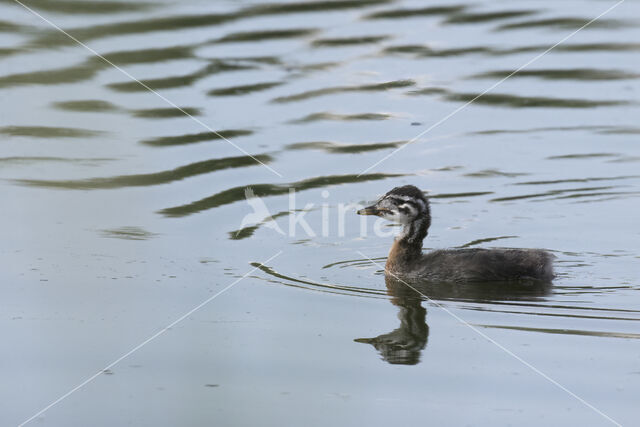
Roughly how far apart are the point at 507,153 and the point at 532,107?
1.60m

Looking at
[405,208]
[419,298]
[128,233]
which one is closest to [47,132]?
[128,233]

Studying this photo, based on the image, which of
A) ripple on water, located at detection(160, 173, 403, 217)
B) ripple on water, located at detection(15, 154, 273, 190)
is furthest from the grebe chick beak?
ripple on water, located at detection(15, 154, 273, 190)

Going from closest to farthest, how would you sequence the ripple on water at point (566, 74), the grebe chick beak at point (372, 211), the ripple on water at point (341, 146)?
the grebe chick beak at point (372, 211)
the ripple on water at point (341, 146)
the ripple on water at point (566, 74)

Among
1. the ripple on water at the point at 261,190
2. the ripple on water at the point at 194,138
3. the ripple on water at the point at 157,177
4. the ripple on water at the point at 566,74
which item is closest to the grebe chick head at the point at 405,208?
the ripple on water at the point at 261,190

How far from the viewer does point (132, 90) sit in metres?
13.7

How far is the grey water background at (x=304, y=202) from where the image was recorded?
6395mm

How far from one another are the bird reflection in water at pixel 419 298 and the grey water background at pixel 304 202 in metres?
0.05

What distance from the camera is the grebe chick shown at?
8.89m

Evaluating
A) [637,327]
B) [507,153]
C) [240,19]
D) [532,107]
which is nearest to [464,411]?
[637,327]

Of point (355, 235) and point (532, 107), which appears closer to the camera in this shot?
point (355, 235)

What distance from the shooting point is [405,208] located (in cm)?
948

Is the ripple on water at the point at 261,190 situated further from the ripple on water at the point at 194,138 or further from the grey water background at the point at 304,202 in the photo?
the ripple on water at the point at 194,138

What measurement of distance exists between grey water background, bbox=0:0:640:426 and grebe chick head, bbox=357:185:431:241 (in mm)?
460

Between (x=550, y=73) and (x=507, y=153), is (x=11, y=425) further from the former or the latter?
(x=550, y=73)
